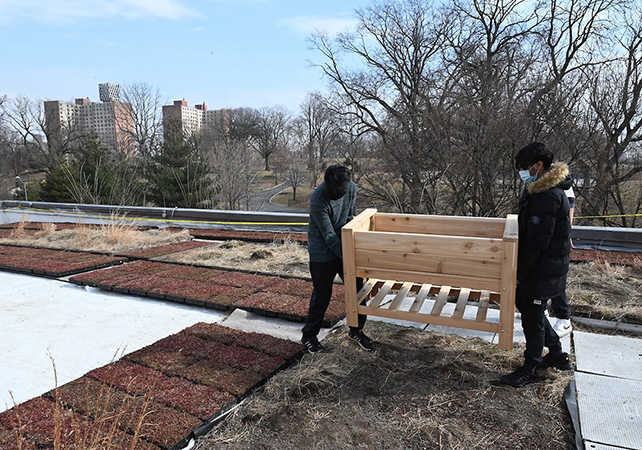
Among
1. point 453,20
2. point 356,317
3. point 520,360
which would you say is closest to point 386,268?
point 356,317

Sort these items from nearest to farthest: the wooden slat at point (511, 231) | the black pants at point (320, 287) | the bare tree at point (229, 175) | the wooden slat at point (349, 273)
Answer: the wooden slat at point (511, 231)
the wooden slat at point (349, 273)
the black pants at point (320, 287)
the bare tree at point (229, 175)

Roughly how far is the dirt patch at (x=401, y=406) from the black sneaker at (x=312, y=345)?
0.30 ft

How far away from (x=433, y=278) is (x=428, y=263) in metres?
0.12

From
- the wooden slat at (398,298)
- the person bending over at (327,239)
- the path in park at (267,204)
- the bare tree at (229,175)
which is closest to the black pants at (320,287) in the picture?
the person bending over at (327,239)

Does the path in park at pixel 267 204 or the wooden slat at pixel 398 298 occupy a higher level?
the wooden slat at pixel 398 298

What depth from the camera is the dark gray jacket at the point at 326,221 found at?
331cm

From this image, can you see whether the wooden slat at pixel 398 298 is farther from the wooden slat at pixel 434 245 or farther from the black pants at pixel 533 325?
the black pants at pixel 533 325

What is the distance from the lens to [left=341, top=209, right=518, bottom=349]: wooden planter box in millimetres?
2908

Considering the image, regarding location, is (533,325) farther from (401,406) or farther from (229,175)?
(229,175)

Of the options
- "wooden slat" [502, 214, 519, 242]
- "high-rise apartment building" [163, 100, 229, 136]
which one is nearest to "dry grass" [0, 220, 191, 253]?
"wooden slat" [502, 214, 519, 242]

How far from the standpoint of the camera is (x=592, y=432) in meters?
2.46

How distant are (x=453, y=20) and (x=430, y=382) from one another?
68.7 ft

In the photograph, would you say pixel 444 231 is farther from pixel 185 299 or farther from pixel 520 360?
pixel 185 299

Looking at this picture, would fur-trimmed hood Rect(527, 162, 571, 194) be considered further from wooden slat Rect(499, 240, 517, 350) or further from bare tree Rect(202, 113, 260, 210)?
bare tree Rect(202, 113, 260, 210)
